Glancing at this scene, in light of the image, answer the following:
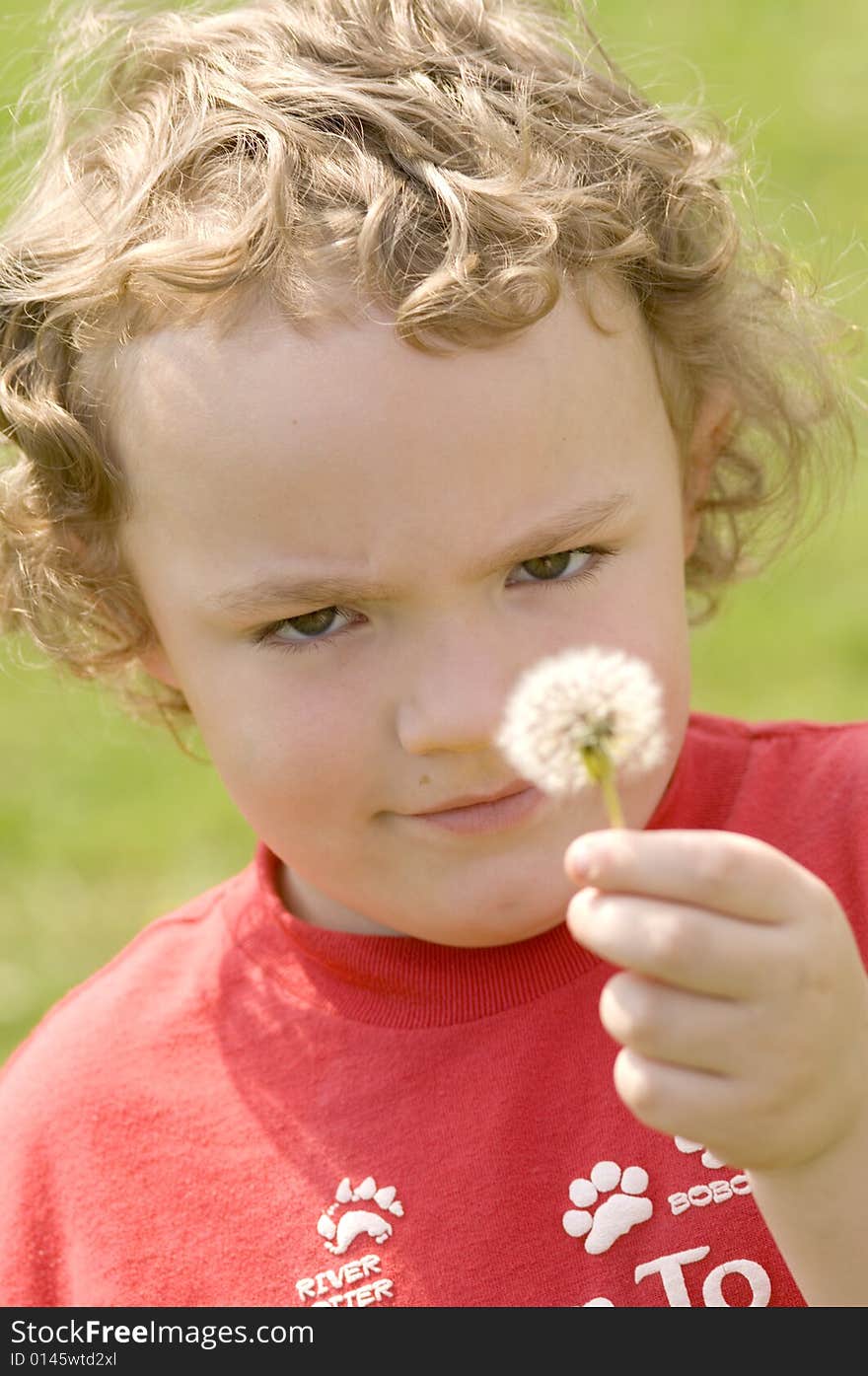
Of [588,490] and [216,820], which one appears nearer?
[588,490]

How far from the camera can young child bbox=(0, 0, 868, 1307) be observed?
1528mm

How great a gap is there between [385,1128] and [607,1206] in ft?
0.80

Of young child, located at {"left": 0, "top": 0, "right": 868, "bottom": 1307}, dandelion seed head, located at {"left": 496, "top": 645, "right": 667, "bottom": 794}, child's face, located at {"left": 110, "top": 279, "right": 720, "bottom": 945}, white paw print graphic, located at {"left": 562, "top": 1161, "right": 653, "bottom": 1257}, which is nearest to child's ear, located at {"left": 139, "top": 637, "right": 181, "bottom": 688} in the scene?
young child, located at {"left": 0, "top": 0, "right": 868, "bottom": 1307}

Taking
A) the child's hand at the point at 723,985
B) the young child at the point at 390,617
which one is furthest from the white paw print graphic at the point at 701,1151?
the child's hand at the point at 723,985

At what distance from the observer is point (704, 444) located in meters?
1.99

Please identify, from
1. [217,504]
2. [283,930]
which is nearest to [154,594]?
[217,504]

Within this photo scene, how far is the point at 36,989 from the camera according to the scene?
3316mm
